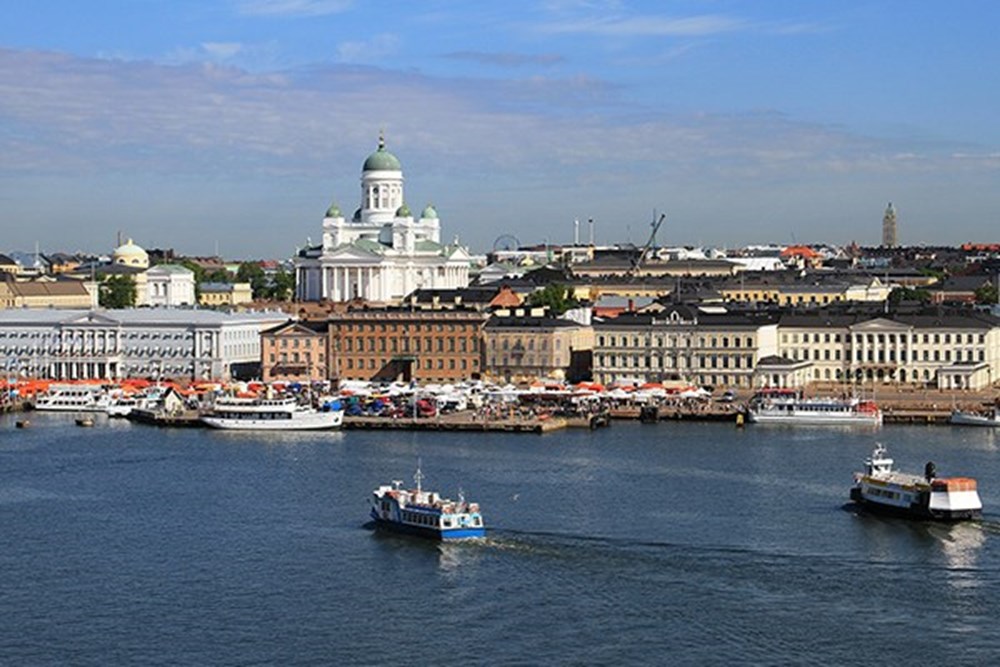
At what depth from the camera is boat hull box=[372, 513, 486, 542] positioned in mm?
22984

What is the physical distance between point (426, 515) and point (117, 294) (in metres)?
46.7

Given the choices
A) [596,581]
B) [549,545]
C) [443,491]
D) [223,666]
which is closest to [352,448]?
[443,491]

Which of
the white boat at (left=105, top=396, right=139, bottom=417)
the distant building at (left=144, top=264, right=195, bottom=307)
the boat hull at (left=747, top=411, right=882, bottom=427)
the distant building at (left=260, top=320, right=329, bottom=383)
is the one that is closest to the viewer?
the boat hull at (left=747, top=411, right=882, bottom=427)

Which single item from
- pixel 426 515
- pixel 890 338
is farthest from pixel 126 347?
pixel 426 515

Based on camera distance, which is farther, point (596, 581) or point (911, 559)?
point (911, 559)

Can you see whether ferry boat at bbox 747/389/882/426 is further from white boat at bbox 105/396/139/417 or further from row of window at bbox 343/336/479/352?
white boat at bbox 105/396/139/417

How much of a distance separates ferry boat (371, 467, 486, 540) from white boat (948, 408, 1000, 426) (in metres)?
15.1

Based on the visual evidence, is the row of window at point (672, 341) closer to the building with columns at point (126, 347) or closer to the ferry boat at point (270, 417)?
the ferry boat at point (270, 417)

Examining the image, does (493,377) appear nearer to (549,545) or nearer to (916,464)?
(916,464)

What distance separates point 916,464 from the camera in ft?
98.3

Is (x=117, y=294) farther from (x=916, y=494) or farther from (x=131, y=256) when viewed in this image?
(x=916, y=494)

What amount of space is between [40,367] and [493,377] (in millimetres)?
11167

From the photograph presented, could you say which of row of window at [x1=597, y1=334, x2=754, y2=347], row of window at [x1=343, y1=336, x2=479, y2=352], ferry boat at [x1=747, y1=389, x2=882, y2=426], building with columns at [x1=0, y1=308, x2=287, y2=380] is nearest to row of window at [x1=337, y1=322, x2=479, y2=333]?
row of window at [x1=343, y1=336, x2=479, y2=352]

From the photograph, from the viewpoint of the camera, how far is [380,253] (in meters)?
67.8
